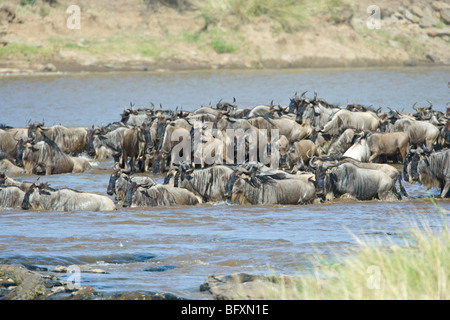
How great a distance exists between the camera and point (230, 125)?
1712 centimetres

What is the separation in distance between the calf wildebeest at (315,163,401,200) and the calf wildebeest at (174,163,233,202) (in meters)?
Result: 1.76

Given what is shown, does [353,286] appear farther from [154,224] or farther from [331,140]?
[331,140]

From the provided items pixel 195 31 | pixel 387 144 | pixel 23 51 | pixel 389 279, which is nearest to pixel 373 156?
pixel 387 144

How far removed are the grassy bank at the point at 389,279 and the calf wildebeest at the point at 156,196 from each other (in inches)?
231

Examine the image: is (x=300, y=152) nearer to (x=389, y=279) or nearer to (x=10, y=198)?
(x=10, y=198)

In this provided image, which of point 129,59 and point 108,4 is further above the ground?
point 108,4

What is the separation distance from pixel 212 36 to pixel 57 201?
38.8 meters

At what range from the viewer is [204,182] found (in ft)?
42.8

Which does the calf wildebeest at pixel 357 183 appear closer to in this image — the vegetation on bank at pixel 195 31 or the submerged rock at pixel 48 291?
the submerged rock at pixel 48 291

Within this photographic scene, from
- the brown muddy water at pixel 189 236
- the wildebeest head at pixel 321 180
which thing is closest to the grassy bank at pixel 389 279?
the brown muddy water at pixel 189 236

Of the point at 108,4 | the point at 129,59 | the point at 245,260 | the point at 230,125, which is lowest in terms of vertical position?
the point at 245,260

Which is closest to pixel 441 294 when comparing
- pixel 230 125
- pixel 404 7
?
pixel 230 125

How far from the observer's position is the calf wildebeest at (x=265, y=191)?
1275cm
